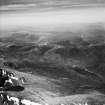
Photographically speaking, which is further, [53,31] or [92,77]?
[53,31]

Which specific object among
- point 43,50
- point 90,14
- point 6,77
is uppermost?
point 90,14

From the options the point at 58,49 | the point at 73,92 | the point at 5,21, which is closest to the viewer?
the point at 73,92

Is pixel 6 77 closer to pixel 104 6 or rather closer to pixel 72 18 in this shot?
pixel 72 18

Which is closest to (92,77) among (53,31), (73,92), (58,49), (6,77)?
(73,92)

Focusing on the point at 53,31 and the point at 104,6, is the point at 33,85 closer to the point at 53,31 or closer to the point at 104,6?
the point at 53,31

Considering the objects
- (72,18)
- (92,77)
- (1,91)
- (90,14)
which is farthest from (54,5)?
(1,91)

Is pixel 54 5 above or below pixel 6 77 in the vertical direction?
above

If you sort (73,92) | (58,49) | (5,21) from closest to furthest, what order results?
(73,92) < (58,49) < (5,21)
